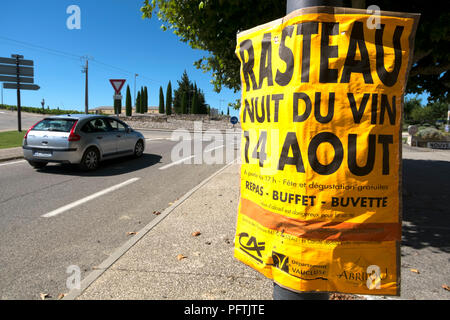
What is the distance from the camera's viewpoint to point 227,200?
580 cm

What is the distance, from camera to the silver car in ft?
25.9

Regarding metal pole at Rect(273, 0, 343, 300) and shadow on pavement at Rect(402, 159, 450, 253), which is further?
shadow on pavement at Rect(402, 159, 450, 253)

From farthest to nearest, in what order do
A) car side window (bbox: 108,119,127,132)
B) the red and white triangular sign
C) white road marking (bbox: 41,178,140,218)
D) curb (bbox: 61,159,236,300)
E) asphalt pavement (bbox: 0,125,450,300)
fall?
the red and white triangular sign < car side window (bbox: 108,119,127,132) < white road marking (bbox: 41,178,140,218) < asphalt pavement (bbox: 0,125,450,300) < curb (bbox: 61,159,236,300)

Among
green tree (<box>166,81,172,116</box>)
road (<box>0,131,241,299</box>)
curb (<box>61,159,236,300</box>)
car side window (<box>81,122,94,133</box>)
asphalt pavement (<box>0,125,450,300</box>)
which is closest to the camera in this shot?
curb (<box>61,159,236,300</box>)

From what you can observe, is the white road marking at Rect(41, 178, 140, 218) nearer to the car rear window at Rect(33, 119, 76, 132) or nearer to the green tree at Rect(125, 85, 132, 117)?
the car rear window at Rect(33, 119, 76, 132)

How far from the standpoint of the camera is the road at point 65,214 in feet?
9.98

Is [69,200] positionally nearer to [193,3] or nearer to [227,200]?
[227,200]

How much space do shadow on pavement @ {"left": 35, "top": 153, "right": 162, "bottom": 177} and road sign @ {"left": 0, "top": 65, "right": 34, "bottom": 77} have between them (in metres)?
13.4

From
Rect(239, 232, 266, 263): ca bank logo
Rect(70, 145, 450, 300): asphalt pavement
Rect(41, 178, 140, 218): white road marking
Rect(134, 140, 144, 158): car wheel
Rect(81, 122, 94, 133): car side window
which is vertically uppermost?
Rect(81, 122, 94, 133): car side window

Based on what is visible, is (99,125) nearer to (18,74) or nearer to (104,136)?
(104,136)

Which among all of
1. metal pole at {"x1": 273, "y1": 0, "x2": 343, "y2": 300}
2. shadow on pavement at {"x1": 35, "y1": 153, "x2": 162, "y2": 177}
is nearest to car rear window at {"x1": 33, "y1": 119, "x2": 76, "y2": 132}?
shadow on pavement at {"x1": 35, "y1": 153, "x2": 162, "y2": 177}

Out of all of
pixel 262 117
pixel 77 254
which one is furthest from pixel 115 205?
pixel 262 117
